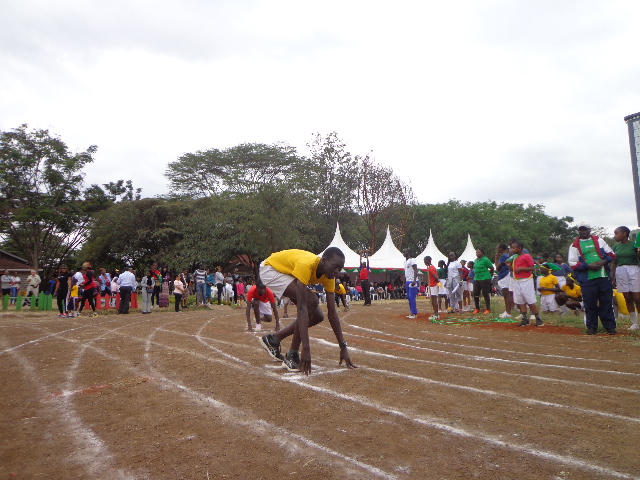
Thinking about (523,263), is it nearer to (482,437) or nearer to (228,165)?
(482,437)

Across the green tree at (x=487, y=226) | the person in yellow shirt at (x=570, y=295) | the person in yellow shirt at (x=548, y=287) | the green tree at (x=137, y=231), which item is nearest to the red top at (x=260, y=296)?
the person in yellow shirt at (x=570, y=295)

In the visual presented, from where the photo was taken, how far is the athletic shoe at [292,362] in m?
6.02

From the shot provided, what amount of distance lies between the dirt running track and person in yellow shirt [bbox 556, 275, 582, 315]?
4323mm

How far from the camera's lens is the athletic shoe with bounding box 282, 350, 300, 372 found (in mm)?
6023

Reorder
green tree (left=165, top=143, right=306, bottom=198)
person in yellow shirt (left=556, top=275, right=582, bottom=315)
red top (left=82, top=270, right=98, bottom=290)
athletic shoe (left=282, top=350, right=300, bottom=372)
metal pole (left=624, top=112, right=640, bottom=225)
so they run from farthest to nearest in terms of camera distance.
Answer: green tree (left=165, top=143, right=306, bottom=198), red top (left=82, top=270, right=98, bottom=290), person in yellow shirt (left=556, top=275, right=582, bottom=315), metal pole (left=624, top=112, right=640, bottom=225), athletic shoe (left=282, top=350, right=300, bottom=372)

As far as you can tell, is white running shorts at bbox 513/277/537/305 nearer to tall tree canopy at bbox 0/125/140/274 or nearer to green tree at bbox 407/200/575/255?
tall tree canopy at bbox 0/125/140/274

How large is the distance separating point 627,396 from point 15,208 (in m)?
35.7

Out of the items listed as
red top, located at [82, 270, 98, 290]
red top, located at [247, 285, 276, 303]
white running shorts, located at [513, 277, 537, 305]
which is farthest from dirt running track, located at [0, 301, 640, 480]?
red top, located at [82, 270, 98, 290]

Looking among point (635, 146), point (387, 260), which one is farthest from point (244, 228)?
point (635, 146)

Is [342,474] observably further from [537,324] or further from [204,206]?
[204,206]

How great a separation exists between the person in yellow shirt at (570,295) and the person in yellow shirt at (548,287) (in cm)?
55

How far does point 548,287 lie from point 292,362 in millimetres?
9811

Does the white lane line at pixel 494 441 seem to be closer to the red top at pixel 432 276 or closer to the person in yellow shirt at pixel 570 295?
the person in yellow shirt at pixel 570 295

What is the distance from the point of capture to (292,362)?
607 cm
